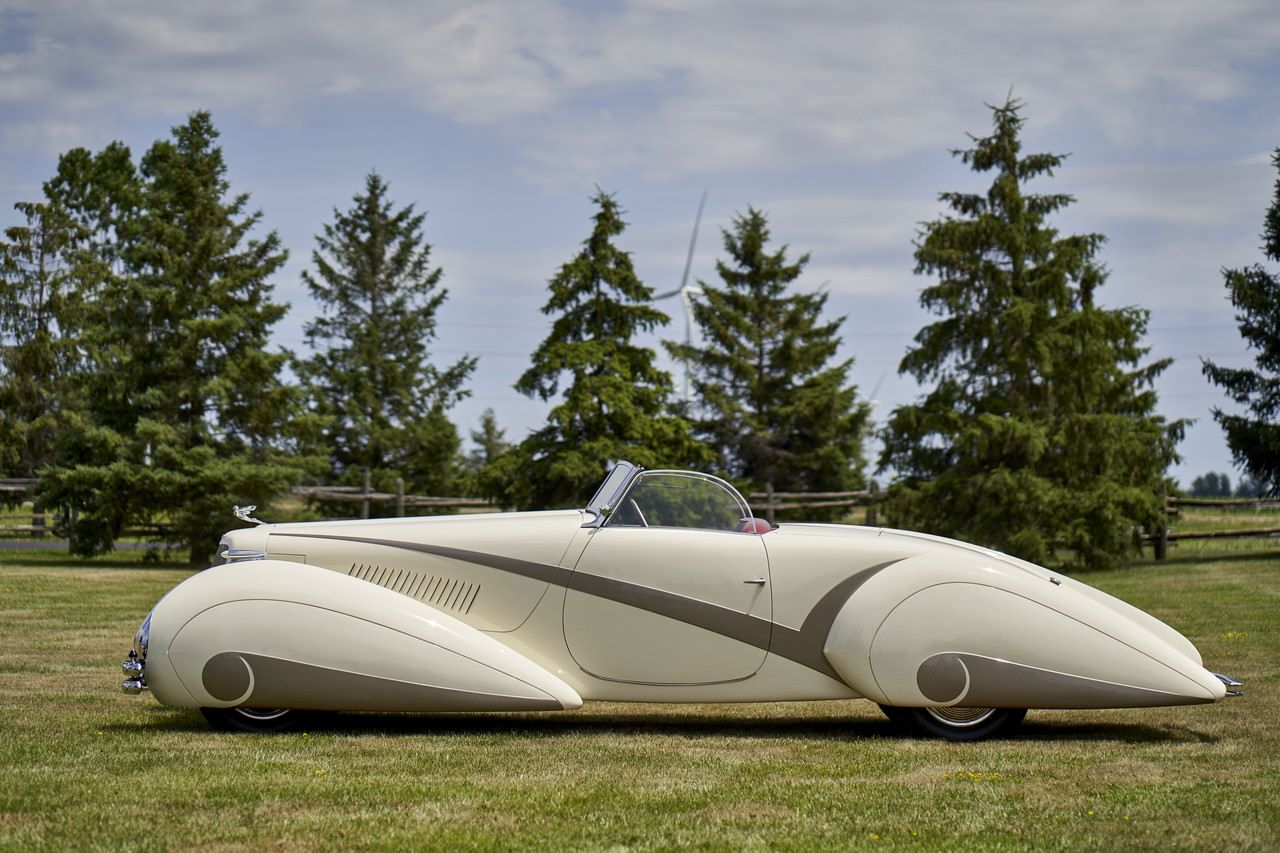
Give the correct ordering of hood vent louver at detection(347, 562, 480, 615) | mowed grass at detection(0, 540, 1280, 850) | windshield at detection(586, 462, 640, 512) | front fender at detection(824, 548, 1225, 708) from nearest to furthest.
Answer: mowed grass at detection(0, 540, 1280, 850) → front fender at detection(824, 548, 1225, 708) → hood vent louver at detection(347, 562, 480, 615) → windshield at detection(586, 462, 640, 512)

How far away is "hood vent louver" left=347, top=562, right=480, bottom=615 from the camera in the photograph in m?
8.23

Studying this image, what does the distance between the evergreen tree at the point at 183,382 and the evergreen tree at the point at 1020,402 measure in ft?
48.0

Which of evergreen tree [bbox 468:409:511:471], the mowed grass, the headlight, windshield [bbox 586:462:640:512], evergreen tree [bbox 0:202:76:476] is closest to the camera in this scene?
the mowed grass

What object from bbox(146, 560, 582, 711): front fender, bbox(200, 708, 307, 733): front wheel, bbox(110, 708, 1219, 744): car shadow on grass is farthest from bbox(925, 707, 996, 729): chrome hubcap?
bbox(200, 708, 307, 733): front wheel

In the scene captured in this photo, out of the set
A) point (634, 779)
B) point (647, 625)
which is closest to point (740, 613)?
point (647, 625)

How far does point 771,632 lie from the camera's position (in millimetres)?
8047

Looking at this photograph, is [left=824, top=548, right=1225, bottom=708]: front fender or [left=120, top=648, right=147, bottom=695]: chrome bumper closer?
[left=824, top=548, right=1225, bottom=708]: front fender

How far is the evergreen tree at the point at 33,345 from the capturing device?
4194 cm

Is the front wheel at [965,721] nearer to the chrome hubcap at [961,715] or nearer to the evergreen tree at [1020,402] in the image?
the chrome hubcap at [961,715]

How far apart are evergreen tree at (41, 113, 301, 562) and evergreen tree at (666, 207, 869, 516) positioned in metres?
15.8

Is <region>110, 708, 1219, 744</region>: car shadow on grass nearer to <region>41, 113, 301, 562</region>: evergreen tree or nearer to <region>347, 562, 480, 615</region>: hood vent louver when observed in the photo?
<region>347, 562, 480, 615</region>: hood vent louver

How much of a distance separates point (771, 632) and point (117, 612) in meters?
11.9

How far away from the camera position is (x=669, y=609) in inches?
317

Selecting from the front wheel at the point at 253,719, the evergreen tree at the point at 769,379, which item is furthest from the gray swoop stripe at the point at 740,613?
the evergreen tree at the point at 769,379
